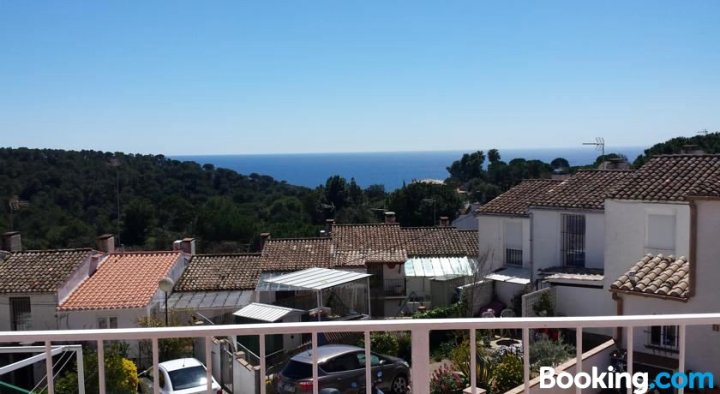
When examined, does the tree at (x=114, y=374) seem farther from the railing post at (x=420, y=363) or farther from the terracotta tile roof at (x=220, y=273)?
the terracotta tile roof at (x=220, y=273)

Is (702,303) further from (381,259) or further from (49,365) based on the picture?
(381,259)

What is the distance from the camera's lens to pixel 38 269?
19.6m

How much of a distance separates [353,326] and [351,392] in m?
1.67

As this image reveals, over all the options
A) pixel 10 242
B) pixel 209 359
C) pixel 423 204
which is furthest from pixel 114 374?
pixel 423 204

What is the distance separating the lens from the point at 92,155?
2309 inches

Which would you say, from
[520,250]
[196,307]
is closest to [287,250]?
[196,307]

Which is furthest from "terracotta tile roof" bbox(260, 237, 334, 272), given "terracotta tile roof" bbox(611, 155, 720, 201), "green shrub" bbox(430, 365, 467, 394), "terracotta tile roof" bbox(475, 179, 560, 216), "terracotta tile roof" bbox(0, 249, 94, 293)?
"green shrub" bbox(430, 365, 467, 394)

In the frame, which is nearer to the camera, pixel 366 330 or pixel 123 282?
pixel 366 330

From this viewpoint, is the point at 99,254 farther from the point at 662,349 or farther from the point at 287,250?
the point at 662,349

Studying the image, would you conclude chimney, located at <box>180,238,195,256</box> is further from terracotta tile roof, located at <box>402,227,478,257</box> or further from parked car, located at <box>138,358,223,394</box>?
parked car, located at <box>138,358,223,394</box>

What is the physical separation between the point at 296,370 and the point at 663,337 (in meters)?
5.14

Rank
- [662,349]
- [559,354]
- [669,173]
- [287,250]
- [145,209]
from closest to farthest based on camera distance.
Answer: [662,349] → [559,354] → [669,173] → [287,250] → [145,209]

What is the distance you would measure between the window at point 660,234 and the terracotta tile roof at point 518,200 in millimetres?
5499

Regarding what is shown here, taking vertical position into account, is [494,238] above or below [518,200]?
below
